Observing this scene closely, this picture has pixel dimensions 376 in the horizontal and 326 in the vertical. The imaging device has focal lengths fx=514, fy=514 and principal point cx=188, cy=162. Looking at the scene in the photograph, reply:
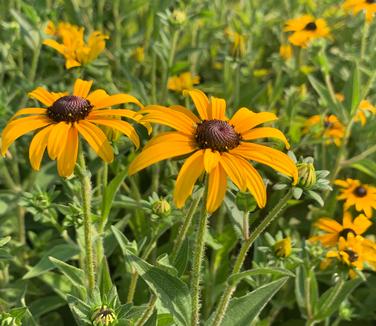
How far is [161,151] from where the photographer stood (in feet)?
3.78

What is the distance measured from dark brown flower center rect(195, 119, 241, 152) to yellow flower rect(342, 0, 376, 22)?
4.79ft

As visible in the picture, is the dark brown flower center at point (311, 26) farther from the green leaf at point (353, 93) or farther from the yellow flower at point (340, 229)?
the yellow flower at point (340, 229)

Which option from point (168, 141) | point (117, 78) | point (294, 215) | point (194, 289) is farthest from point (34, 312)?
point (117, 78)

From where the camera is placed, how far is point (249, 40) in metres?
3.12

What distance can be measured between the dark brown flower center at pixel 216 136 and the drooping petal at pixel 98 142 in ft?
0.72

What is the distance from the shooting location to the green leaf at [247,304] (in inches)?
56.9

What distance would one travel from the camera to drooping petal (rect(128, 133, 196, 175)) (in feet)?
3.75

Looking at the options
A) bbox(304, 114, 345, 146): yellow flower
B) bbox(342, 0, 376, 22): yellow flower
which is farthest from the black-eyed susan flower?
bbox(342, 0, 376, 22): yellow flower

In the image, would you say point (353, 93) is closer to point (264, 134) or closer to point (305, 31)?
point (305, 31)

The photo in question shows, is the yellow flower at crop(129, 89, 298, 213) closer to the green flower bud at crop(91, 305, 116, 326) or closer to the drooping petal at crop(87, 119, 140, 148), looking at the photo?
the drooping petal at crop(87, 119, 140, 148)

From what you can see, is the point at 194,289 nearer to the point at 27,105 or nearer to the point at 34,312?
the point at 34,312

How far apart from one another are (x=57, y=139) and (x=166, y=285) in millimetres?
455

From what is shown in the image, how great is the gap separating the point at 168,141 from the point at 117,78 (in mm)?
2001

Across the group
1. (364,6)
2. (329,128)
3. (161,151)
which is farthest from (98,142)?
(364,6)
